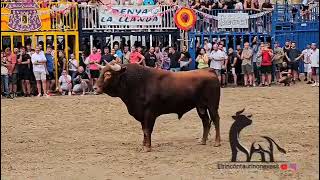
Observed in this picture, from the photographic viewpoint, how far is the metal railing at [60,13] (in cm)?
2194

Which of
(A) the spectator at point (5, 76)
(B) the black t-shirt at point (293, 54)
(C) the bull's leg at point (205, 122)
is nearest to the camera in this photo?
(C) the bull's leg at point (205, 122)

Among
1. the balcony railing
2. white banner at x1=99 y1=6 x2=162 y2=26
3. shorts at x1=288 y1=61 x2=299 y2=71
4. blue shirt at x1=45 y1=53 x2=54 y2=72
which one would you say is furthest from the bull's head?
shorts at x1=288 y1=61 x2=299 y2=71

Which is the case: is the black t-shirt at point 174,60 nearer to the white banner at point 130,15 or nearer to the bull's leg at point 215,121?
the white banner at point 130,15

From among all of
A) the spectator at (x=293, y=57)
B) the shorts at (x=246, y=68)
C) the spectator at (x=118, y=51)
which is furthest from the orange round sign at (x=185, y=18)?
the spectator at (x=293, y=57)

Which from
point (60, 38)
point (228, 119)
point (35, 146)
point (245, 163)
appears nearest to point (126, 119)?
point (228, 119)

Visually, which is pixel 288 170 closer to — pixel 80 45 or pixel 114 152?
pixel 114 152

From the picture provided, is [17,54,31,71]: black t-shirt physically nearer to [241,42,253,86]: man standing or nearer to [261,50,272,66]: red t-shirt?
[241,42,253,86]: man standing

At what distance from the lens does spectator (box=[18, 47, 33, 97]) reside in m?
19.9

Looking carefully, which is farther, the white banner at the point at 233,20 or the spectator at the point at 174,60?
Result: the white banner at the point at 233,20

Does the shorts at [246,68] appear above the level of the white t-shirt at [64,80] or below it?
above

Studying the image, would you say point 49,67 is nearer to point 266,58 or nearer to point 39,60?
point 39,60

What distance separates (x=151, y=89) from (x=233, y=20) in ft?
47.4

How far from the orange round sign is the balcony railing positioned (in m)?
0.45

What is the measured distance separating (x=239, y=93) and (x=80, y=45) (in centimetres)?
626
